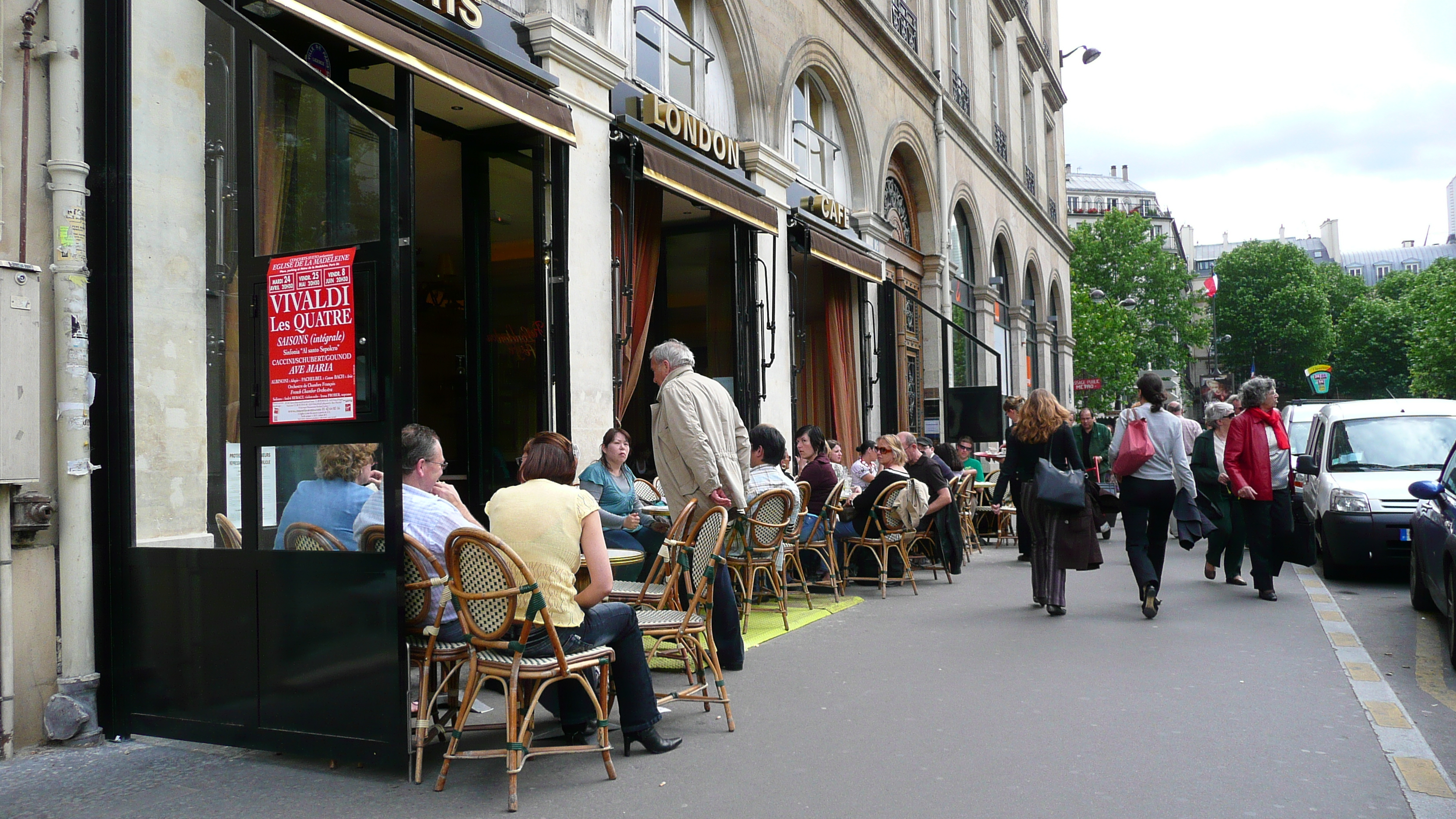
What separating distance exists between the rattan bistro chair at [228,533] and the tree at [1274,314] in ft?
255

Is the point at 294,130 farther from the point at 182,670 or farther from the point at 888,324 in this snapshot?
the point at 888,324

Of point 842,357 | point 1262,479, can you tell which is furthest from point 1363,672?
point 842,357

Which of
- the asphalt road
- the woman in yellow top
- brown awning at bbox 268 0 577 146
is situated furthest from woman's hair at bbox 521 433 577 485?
brown awning at bbox 268 0 577 146

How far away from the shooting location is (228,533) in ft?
15.3

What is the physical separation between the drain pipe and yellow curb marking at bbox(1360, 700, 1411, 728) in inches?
220

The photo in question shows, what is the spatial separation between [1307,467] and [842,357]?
20.6ft

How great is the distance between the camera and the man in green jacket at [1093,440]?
13.4m

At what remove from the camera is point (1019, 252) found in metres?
25.2

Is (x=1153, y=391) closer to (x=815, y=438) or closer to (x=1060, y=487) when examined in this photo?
(x=1060, y=487)

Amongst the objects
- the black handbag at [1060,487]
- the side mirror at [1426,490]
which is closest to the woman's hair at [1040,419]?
the black handbag at [1060,487]

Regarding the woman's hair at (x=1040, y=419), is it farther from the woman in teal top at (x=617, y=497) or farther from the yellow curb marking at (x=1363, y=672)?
the woman in teal top at (x=617, y=497)

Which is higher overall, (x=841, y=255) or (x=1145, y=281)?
(x=1145, y=281)

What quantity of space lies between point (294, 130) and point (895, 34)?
44.3 feet

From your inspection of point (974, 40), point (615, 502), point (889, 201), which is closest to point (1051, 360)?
point (974, 40)
